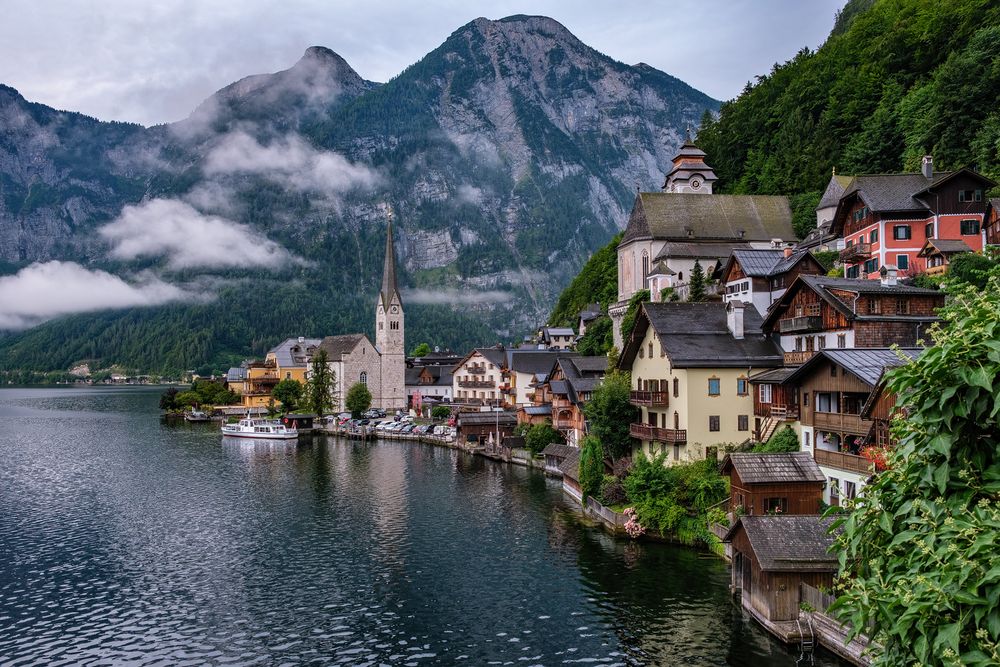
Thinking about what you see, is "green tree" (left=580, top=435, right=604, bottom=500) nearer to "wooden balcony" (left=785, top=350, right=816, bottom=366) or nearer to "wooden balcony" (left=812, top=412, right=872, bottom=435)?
"wooden balcony" (left=785, top=350, right=816, bottom=366)

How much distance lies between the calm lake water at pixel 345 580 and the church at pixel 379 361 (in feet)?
238

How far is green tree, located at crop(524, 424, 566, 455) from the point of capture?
7494 cm

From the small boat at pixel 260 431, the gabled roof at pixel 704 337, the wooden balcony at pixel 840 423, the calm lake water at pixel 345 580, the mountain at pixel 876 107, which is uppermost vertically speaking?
the mountain at pixel 876 107

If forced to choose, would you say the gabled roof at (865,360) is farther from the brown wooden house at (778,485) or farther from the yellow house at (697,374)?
the yellow house at (697,374)

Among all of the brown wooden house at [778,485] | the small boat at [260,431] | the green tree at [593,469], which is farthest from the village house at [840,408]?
the small boat at [260,431]

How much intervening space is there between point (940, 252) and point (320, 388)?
9640cm

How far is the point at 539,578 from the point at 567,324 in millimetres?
99721

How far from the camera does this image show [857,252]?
58469 millimetres

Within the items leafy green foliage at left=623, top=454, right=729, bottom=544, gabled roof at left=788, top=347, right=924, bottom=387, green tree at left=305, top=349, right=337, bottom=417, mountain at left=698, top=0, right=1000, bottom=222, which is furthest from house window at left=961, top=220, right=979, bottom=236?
green tree at left=305, top=349, right=337, bottom=417

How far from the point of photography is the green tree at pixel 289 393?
429 ft

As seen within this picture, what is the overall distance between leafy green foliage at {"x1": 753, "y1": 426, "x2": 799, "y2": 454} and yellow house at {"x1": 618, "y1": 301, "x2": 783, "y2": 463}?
176 inches

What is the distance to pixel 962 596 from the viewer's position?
8305 mm

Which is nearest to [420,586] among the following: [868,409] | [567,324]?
[868,409]

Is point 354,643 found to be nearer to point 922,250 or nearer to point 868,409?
point 868,409
